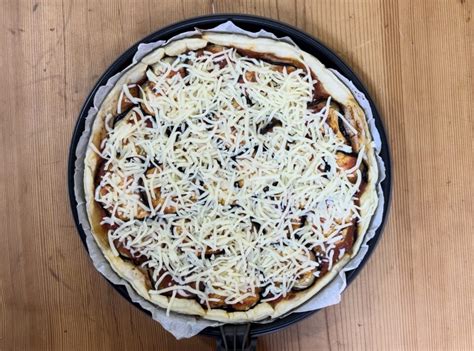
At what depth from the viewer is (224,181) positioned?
1042mm

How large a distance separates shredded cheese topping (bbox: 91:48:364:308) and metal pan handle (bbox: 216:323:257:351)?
0.05m

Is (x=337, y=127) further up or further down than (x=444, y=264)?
further up

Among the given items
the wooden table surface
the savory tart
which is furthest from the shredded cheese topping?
the wooden table surface

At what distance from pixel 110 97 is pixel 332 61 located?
1.54 ft

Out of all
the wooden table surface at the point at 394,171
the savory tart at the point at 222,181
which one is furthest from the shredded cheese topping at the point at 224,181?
the wooden table surface at the point at 394,171

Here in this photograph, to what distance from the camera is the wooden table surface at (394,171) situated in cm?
119

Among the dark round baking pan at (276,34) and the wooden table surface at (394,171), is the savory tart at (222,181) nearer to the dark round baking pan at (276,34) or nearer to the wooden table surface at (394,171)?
the dark round baking pan at (276,34)

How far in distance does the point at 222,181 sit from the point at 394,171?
42 cm

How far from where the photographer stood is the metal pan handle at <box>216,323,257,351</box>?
3.38 ft

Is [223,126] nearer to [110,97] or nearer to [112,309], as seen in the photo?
[110,97]

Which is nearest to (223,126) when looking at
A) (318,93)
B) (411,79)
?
(318,93)

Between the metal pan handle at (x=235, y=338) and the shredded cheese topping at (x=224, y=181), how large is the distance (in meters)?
0.05

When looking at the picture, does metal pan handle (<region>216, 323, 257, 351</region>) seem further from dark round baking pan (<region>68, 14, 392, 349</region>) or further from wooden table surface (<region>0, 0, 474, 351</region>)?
wooden table surface (<region>0, 0, 474, 351</region>)

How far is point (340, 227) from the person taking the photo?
1055 millimetres
